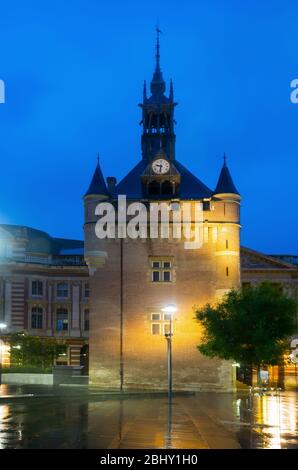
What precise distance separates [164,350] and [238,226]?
10.8 m

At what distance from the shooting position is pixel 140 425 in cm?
2416

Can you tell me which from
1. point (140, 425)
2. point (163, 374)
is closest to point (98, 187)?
point (163, 374)

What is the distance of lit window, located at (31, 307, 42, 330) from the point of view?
237 ft

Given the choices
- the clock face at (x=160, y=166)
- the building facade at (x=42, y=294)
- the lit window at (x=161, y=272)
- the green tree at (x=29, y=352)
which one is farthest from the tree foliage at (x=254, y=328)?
the building facade at (x=42, y=294)

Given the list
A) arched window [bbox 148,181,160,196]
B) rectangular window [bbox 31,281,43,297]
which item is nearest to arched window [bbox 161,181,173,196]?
arched window [bbox 148,181,160,196]

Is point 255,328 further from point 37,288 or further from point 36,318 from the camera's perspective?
point 37,288

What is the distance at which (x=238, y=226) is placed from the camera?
174ft

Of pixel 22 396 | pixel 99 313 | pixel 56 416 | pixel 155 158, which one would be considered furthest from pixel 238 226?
pixel 56 416

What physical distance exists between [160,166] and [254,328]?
1716cm

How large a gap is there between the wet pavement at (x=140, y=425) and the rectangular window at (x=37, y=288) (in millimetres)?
36294

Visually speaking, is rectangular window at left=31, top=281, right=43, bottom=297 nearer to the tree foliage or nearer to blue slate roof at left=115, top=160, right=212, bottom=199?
blue slate roof at left=115, top=160, right=212, bottom=199

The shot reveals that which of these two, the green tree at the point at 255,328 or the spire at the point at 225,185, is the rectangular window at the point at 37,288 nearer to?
the spire at the point at 225,185

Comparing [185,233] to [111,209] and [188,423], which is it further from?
[188,423]

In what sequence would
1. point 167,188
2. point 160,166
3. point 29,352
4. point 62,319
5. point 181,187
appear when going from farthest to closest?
point 62,319, point 29,352, point 181,187, point 167,188, point 160,166
